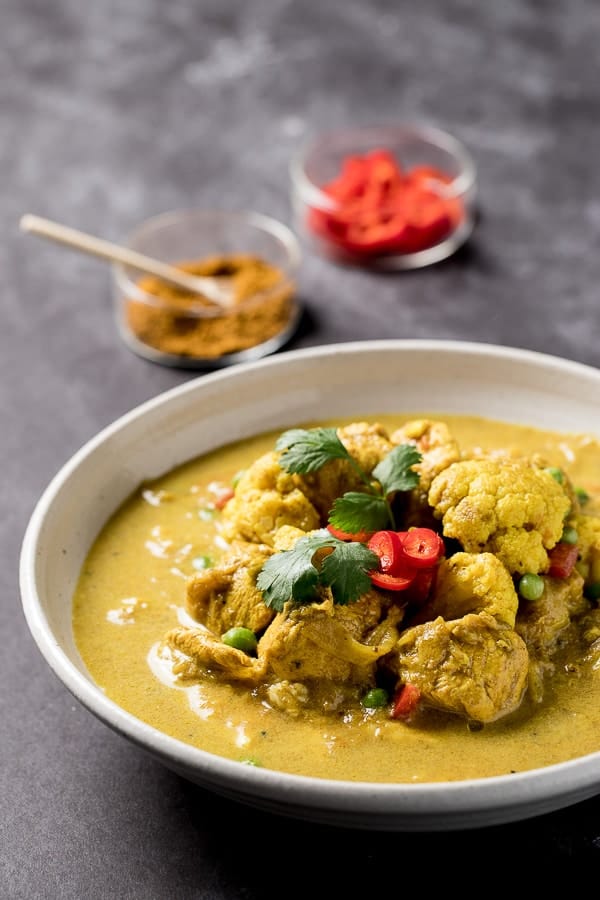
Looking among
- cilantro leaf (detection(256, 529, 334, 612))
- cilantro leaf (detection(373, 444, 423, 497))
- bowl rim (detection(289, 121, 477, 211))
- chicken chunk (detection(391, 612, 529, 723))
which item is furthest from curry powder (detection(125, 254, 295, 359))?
chicken chunk (detection(391, 612, 529, 723))

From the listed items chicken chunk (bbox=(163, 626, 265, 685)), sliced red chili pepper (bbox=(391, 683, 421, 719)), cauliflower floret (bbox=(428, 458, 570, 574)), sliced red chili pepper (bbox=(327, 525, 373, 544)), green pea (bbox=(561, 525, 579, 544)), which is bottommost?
chicken chunk (bbox=(163, 626, 265, 685))

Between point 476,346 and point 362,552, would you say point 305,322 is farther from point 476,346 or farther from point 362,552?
point 362,552

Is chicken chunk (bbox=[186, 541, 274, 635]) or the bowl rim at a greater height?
chicken chunk (bbox=[186, 541, 274, 635])

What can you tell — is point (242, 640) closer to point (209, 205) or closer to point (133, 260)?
point (133, 260)

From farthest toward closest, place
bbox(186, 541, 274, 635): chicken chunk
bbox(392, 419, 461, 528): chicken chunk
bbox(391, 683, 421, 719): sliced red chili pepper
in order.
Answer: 1. bbox(392, 419, 461, 528): chicken chunk
2. bbox(186, 541, 274, 635): chicken chunk
3. bbox(391, 683, 421, 719): sliced red chili pepper

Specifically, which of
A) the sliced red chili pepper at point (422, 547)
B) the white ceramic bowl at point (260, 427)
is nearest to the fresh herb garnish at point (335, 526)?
the sliced red chili pepper at point (422, 547)

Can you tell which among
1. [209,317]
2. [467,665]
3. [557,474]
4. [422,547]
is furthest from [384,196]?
[467,665]

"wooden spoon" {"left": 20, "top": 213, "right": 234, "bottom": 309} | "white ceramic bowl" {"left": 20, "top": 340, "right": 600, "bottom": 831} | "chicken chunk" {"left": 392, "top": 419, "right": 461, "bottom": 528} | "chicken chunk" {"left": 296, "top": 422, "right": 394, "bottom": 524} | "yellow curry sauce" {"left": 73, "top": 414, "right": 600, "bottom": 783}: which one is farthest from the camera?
"wooden spoon" {"left": 20, "top": 213, "right": 234, "bottom": 309}

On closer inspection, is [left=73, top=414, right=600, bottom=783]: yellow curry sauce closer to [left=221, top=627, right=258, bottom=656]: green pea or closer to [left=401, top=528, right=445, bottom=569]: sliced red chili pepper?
[left=221, top=627, right=258, bottom=656]: green pea
